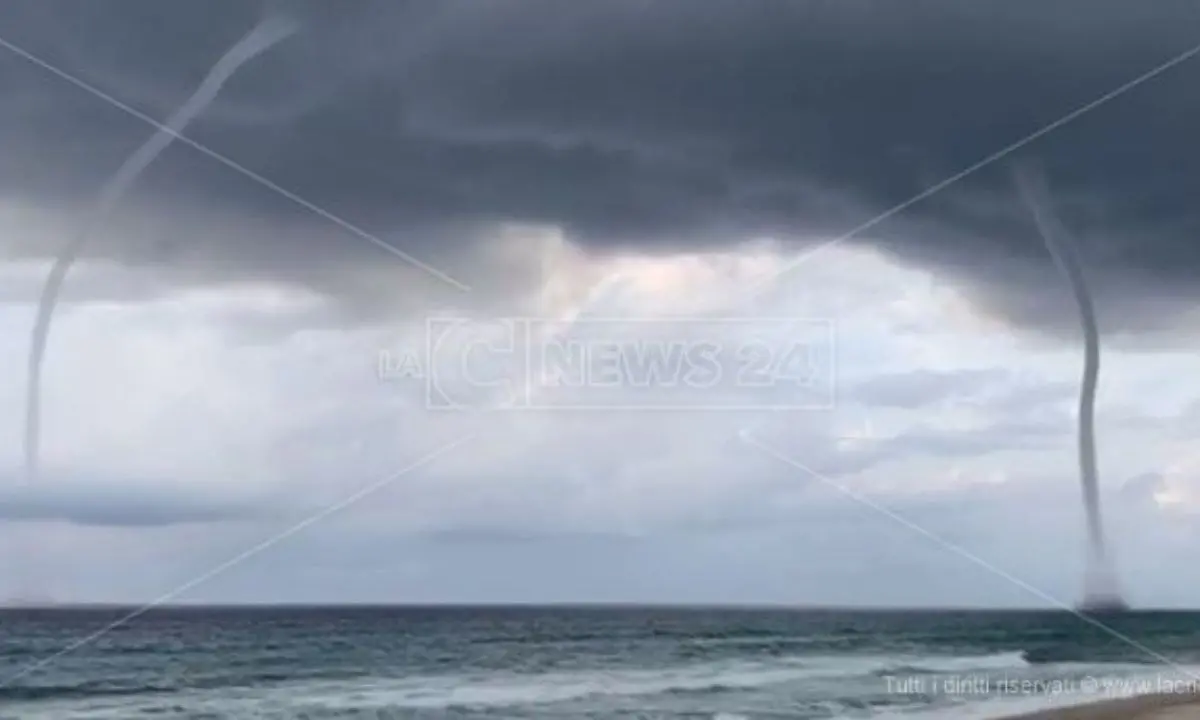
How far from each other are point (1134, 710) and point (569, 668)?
20.5m

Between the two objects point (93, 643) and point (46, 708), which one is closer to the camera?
point (46, 708)

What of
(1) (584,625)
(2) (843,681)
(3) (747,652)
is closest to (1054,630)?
(1) (584,625)

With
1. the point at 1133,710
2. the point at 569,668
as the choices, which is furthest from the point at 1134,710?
the point at 569,668

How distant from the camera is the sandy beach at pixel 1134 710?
85.0ft

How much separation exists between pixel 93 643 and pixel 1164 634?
46725mm

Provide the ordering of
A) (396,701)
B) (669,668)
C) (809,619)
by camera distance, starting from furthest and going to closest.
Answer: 1. (809,619)
2. (669,668)
3. (396,701)

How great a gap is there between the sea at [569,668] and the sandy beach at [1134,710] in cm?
89

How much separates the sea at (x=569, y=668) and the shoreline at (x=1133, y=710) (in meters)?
0.80

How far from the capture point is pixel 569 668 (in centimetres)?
4422

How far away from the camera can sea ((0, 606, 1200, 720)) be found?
32.0 m

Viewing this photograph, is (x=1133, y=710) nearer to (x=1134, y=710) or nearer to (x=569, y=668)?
(x=1134, y=710)

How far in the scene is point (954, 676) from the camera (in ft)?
126

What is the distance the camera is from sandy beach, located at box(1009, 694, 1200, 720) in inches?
1020

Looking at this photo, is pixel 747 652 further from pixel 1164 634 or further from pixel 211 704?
pixel 1164 634
